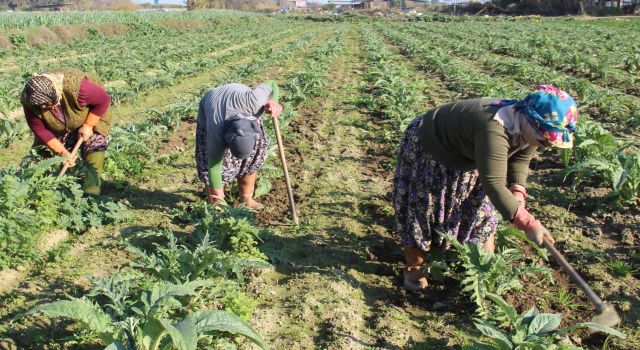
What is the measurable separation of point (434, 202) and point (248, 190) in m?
2.05

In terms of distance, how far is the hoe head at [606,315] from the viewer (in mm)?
2898

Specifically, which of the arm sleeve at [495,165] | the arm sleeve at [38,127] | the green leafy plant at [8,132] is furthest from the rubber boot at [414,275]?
the green leafy plant at [8,132]

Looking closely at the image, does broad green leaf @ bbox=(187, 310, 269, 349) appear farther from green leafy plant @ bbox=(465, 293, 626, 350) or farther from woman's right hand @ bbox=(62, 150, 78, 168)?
woman's right hand @ bbox=(62, 150, 78, 168)

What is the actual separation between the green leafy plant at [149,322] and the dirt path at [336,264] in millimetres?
616

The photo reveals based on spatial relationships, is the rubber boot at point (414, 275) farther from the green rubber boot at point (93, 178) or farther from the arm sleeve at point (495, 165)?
the green rubber boot at point (93, 178)

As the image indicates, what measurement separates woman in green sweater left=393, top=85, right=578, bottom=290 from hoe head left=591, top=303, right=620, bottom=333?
534 millimetres

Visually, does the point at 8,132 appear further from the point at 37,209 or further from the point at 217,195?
the point at 217,195

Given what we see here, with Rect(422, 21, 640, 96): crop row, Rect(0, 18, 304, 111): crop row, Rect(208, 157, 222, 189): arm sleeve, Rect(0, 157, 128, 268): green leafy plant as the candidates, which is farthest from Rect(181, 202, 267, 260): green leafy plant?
Rect(422, 21, 640, 96): crop row

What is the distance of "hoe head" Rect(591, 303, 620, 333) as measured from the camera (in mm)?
2898

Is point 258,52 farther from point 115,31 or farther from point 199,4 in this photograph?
point 199,4

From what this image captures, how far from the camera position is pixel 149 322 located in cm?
249

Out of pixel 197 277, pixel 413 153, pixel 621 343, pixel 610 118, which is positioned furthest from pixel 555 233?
pixel 610 118

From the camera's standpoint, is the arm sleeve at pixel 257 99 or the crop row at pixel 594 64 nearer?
the arm sleeve at pixel 257 99

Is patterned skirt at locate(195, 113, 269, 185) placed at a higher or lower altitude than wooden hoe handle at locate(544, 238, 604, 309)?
higher
